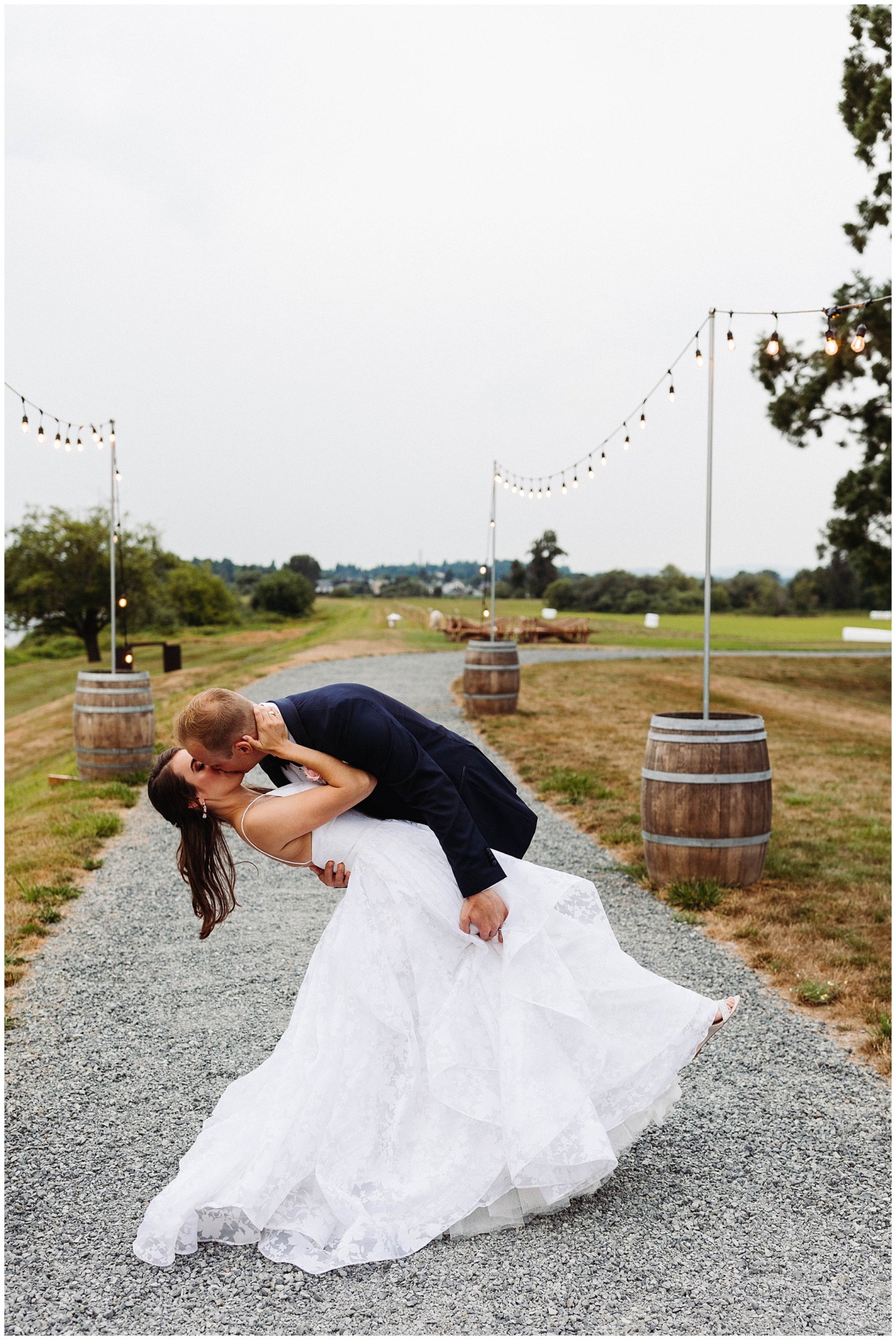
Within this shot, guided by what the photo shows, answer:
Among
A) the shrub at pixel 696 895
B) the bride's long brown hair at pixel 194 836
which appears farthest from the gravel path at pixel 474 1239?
the bride's long brown hair at pixel 194 836

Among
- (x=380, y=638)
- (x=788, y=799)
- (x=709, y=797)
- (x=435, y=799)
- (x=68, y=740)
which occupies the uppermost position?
(x=435, y=799)

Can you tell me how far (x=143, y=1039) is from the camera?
4.47 meters

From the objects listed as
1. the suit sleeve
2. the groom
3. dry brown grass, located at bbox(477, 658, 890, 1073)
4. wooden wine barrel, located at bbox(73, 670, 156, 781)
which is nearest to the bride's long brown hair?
the groom

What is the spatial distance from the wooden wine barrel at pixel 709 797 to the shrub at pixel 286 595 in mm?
72306

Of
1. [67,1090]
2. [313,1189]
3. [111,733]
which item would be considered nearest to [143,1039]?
[67,1090]

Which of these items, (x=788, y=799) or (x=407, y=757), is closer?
(x=407, y=757)

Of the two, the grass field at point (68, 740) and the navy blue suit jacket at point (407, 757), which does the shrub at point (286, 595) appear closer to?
the grass field at point (68, 740)

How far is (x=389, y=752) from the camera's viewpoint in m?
2.82

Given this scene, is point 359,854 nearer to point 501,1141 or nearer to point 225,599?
point 501,1141

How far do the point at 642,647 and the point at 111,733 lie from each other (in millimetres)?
26263

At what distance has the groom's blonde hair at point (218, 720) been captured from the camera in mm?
2709

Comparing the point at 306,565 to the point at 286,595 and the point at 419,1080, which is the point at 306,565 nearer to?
the point at 286,595

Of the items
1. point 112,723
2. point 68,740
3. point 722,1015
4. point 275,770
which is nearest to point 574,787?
point 112,723

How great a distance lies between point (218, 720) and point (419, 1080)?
1.20 m
